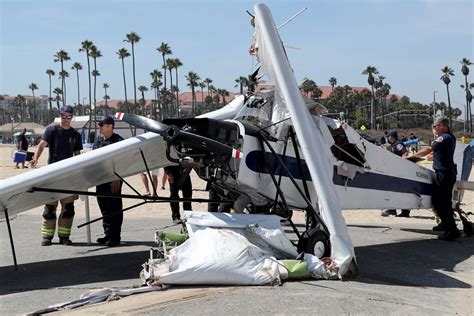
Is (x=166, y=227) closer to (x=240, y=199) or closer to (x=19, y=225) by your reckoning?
(x=19, y=225)

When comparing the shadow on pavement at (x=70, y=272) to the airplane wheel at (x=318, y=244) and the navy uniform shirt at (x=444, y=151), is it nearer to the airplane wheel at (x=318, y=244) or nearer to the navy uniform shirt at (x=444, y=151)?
the airplane wheel at (x=318, y=244)

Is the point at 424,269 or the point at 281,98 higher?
the point at 281,98

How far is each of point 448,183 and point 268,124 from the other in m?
4.26

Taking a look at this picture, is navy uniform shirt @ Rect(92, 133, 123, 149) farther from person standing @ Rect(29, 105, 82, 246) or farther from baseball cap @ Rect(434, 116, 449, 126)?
baseball cap @ Rect(434, 116, 449, 126)

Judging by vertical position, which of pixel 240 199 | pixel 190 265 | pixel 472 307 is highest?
pixel 240 199

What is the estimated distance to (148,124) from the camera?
7602 millimetres

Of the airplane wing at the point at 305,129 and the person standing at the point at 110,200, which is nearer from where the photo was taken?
the airplane wing at the point at 305,129

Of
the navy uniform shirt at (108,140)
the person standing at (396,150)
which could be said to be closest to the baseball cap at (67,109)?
the navy uniform shirt at (108,140)

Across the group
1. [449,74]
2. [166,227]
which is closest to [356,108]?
[449,74]

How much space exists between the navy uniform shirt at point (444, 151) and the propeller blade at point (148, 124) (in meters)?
5.60

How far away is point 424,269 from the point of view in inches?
323

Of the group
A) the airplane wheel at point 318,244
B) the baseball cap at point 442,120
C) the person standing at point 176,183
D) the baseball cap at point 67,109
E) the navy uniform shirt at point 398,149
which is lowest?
the airplane wheel at point 318,244

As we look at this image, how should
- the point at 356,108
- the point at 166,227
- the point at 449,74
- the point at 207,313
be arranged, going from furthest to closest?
the point at 356,108 → the point at 449,74 → the point at 166,227 → the point at 207,313

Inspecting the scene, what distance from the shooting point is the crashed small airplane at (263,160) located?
7.35 metres
